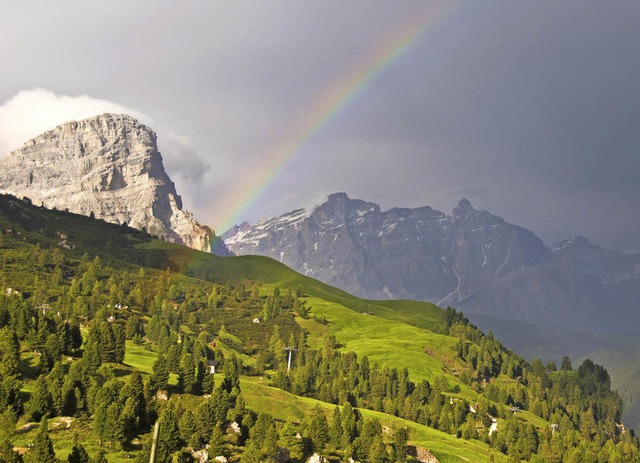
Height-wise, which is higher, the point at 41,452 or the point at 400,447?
the point at 400,447

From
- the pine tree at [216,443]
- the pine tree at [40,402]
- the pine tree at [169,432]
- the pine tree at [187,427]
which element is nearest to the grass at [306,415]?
the pine tree at [216,443]

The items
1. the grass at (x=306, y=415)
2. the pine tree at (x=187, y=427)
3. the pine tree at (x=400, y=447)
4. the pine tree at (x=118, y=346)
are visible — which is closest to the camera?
the pine tree at (x=187, y=427)

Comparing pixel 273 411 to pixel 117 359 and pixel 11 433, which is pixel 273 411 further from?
pixel 11 433

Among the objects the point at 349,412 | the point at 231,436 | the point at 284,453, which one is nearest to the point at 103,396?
the point at 231,436

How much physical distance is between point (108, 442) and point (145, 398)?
14.0m

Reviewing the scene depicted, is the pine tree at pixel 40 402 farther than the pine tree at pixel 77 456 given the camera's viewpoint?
Yes

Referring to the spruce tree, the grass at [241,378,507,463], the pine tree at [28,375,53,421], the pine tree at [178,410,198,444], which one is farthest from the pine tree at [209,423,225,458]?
the grass at [241,378,507,463]

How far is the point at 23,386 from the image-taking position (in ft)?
458

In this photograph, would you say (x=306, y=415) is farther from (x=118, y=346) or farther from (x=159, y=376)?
(x=118, y=346)

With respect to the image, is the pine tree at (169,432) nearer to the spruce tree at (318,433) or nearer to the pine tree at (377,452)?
the spruce tree at (318,433)

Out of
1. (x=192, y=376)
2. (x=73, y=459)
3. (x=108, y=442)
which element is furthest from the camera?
(x=192, y=376)

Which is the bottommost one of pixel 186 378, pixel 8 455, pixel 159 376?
pixel 8 455

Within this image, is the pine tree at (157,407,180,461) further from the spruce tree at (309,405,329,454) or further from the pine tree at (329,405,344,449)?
the pine tree at (329,405,344,449)

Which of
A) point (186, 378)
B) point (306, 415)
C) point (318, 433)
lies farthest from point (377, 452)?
point (186, 378)
